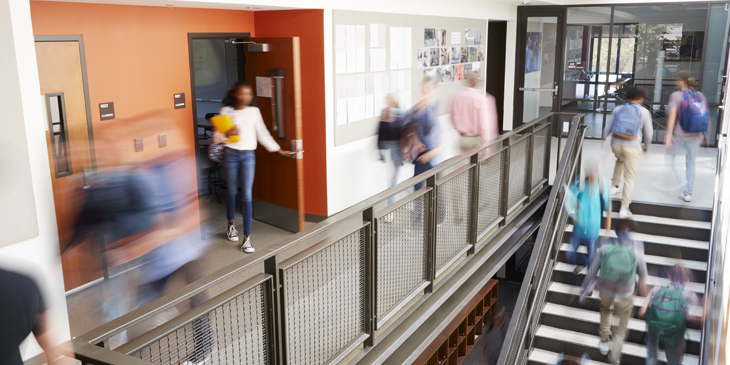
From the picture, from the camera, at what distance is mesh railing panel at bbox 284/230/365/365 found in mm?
3193

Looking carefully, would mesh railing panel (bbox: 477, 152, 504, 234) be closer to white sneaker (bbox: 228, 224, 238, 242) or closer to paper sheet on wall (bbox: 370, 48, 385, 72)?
paper sheet on wall (bbox: 370, 48, 385, 72)

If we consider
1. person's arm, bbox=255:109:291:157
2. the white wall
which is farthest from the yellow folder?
the white wall

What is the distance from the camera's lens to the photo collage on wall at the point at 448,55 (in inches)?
352

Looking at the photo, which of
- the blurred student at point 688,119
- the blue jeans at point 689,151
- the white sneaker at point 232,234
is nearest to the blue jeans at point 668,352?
the blue jeans at point 689,151

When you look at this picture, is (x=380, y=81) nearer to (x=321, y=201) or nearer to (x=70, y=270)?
(x=321, y=201)

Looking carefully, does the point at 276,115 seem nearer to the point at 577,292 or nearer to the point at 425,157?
the point at 425,157

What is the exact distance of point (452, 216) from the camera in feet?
15.9

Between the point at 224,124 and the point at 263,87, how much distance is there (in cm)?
106

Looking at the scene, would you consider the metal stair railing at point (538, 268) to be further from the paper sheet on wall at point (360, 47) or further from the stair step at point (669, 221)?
the paper sheet on wall at point (360, 47)

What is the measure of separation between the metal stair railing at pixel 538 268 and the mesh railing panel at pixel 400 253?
989 millimetres

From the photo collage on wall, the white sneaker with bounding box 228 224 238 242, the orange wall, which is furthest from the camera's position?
the photo collage on wall

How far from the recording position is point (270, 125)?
21.8 feet

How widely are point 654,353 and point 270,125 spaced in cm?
495

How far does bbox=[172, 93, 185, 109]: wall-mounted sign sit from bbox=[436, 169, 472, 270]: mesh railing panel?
301 centimetres
